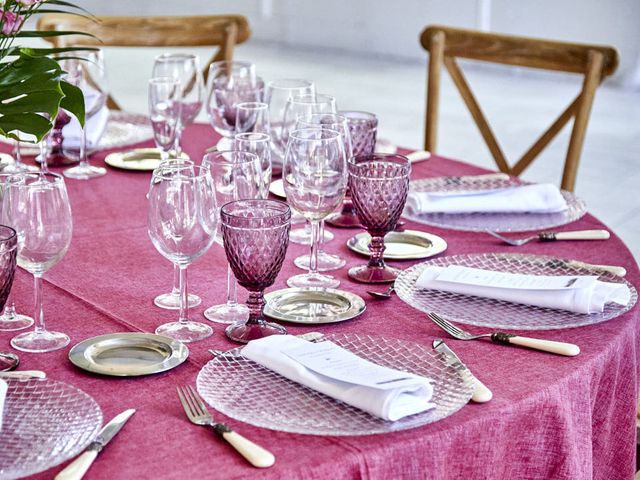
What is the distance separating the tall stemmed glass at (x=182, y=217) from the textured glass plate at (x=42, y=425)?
0.22m

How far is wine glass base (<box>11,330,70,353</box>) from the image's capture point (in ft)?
4.43

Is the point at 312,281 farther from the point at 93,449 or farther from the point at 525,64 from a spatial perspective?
the point at 525,64

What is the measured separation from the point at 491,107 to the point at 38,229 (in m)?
5.59

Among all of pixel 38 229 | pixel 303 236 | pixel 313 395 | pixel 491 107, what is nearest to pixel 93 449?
pixel 313 395

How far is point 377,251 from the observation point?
1.65 metres

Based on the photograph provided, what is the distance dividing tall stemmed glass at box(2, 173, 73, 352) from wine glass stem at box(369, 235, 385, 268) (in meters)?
0.49

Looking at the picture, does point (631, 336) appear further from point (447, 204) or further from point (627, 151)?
point (627, 151)

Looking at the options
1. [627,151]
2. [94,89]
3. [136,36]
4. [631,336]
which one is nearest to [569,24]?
[627,151]

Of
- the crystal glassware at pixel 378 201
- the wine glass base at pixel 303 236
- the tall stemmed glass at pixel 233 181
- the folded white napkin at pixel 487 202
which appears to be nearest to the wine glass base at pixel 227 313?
the tall stemmed glass at pixel 233 181

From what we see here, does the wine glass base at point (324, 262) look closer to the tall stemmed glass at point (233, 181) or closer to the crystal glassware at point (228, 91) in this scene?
the tall stemmed glass at point (233, 181)

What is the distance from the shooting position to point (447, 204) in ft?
6.40

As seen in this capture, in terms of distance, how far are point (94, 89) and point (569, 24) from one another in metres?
5.79

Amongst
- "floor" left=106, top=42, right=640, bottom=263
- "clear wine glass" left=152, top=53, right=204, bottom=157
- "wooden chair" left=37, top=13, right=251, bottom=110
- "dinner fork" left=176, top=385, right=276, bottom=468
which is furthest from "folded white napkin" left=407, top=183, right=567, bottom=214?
"floor" left=106, top=42, right=640, bottom=263

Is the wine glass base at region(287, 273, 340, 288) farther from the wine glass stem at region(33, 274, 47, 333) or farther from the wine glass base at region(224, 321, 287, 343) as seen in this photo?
the wine glass stem at region(33, 274, 47, 333)
